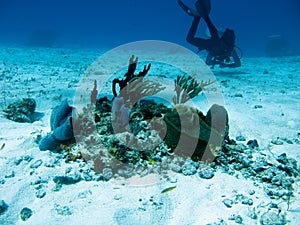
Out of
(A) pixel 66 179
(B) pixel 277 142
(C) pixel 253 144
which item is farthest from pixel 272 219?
(A) pixel 66 179

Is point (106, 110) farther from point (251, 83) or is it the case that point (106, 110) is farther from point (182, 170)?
point (251, 83)

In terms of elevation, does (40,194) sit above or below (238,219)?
below

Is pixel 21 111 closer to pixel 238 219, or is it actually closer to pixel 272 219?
pixel 238 219

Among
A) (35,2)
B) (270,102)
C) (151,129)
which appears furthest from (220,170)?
(35,2)

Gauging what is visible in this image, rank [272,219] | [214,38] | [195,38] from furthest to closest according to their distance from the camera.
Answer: [195,38]
[214,38]
[272,219]

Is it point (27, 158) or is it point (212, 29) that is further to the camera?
point (212, 29)

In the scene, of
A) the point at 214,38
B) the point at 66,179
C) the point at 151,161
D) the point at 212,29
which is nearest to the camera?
the point at 66,179

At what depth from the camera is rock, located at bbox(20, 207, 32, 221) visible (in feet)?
8.07

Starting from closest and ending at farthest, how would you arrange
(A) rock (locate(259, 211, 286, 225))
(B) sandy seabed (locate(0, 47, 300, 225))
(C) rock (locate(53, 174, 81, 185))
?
1. (A) rock (locate(259, 211, 286, 225))
2. (B) sandy seabed (locate(0, 47, 300, 225))
3. (C) rock (locate(53, 174, 81, 185))

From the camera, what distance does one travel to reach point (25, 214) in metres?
2.48

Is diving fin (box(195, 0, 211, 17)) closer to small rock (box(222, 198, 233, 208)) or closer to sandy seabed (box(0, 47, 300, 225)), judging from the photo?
sandy seabed (box(0, 47, 300, 225))

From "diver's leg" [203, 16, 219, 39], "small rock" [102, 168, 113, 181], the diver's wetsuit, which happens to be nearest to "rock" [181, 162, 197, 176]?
"small rock" [102, 168, 113, 181]

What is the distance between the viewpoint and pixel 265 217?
7.82 ft

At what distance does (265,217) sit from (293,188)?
80 centimetres
